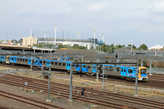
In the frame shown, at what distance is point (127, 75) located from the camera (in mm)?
34406

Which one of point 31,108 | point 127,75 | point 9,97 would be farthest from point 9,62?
point 31,108

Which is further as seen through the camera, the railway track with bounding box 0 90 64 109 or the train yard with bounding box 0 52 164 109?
the train yard with bounding box 0 52 164 109

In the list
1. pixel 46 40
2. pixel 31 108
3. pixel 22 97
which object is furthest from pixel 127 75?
pixel 46 40

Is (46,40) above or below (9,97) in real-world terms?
above

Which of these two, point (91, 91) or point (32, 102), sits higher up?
point (32, 102)

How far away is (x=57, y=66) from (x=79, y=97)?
87.0ft

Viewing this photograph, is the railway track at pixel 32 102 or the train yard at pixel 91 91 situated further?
the train yard at pixel 91 91

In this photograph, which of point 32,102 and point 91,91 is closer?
point 32,102

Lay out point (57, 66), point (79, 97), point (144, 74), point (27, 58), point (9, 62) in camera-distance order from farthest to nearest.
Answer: point (9, 62) < point (27, 58) < point (57, 66) < point (144, 74) < point (79, 97)

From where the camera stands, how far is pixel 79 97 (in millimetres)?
20391

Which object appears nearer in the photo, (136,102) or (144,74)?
(136,102)

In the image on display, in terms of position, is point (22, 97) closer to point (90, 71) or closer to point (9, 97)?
point (9, 97)

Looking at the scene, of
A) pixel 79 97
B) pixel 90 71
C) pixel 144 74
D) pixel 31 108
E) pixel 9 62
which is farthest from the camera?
pixel 9 62

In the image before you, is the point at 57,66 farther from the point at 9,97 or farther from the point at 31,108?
the point at 31,108
